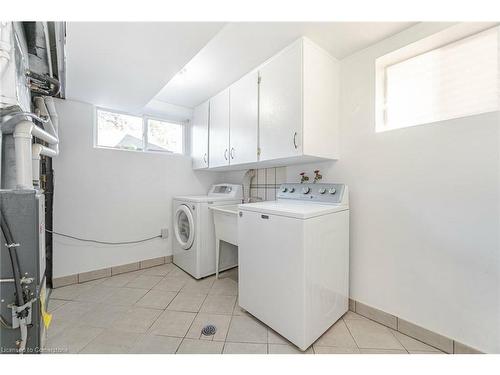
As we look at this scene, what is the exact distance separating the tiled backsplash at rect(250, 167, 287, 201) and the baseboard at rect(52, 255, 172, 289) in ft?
5.05

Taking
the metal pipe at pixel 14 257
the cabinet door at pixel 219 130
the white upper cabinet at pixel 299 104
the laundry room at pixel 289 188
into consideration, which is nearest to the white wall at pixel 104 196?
the laundry room at pixel 289 188

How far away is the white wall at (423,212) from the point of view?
1.19m

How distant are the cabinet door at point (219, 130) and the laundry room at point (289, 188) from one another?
44 mm

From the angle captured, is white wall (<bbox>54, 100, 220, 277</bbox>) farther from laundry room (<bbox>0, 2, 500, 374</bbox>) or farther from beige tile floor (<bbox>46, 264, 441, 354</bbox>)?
beige tile floor (<bbox>46, 264, 441, 354</bbox>)

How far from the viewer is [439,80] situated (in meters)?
1.44

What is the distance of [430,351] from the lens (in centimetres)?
131

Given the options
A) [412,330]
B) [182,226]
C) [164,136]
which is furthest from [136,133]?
[412,330]

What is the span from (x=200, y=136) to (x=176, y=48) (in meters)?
1.41

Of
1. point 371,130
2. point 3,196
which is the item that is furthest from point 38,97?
point 371,130

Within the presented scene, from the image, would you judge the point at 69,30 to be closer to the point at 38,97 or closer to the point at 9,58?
the point at 9,58

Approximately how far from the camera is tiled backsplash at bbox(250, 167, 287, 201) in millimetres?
2371

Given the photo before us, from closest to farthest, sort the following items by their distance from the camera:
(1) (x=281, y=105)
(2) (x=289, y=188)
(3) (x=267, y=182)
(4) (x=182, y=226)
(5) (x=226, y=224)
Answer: (1) (x=281, y=105), (2) (x=289, y=188), (5) (x=226, y=224), (3) (x=267, y=182), (4) (x=182, y=226)

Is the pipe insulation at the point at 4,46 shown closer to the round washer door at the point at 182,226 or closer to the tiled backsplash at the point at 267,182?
the round washer door at the point at 182,226

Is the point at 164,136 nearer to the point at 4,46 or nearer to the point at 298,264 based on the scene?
the point at 4,46
